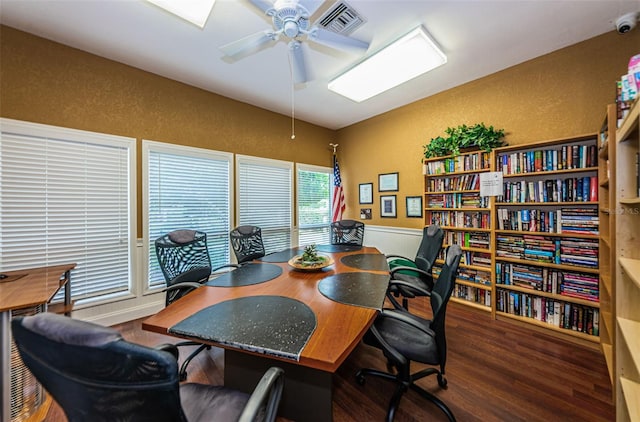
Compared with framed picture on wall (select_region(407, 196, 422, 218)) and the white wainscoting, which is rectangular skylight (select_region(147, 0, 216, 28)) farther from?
framed picture on wall (select_region(407, 196, 422, 218))

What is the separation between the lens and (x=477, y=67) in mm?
2711

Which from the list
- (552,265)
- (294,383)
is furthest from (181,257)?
(552,265)

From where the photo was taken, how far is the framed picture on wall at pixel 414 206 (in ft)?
11.9

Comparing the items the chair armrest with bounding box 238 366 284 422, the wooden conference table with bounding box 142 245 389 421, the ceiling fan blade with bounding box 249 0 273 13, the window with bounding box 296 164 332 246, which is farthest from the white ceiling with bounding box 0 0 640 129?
the chair armrest with bounding box 238 366 284 422

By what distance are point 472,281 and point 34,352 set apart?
3568 millimetres

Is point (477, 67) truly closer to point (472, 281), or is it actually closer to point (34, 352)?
point (472, 281)

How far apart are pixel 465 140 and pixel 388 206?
155 cm

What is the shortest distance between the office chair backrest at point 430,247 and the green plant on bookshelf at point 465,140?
1175 mm

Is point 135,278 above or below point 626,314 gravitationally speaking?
below

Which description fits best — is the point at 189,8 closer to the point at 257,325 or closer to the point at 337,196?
the point at 257,325

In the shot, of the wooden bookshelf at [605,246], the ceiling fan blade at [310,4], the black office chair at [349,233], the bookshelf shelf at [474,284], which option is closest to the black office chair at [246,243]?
the black office chair at [349,233]

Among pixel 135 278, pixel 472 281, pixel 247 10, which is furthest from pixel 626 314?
pixel 135 278

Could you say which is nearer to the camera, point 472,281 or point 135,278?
point 135,278

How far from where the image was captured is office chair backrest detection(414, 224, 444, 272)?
92.2 inches
